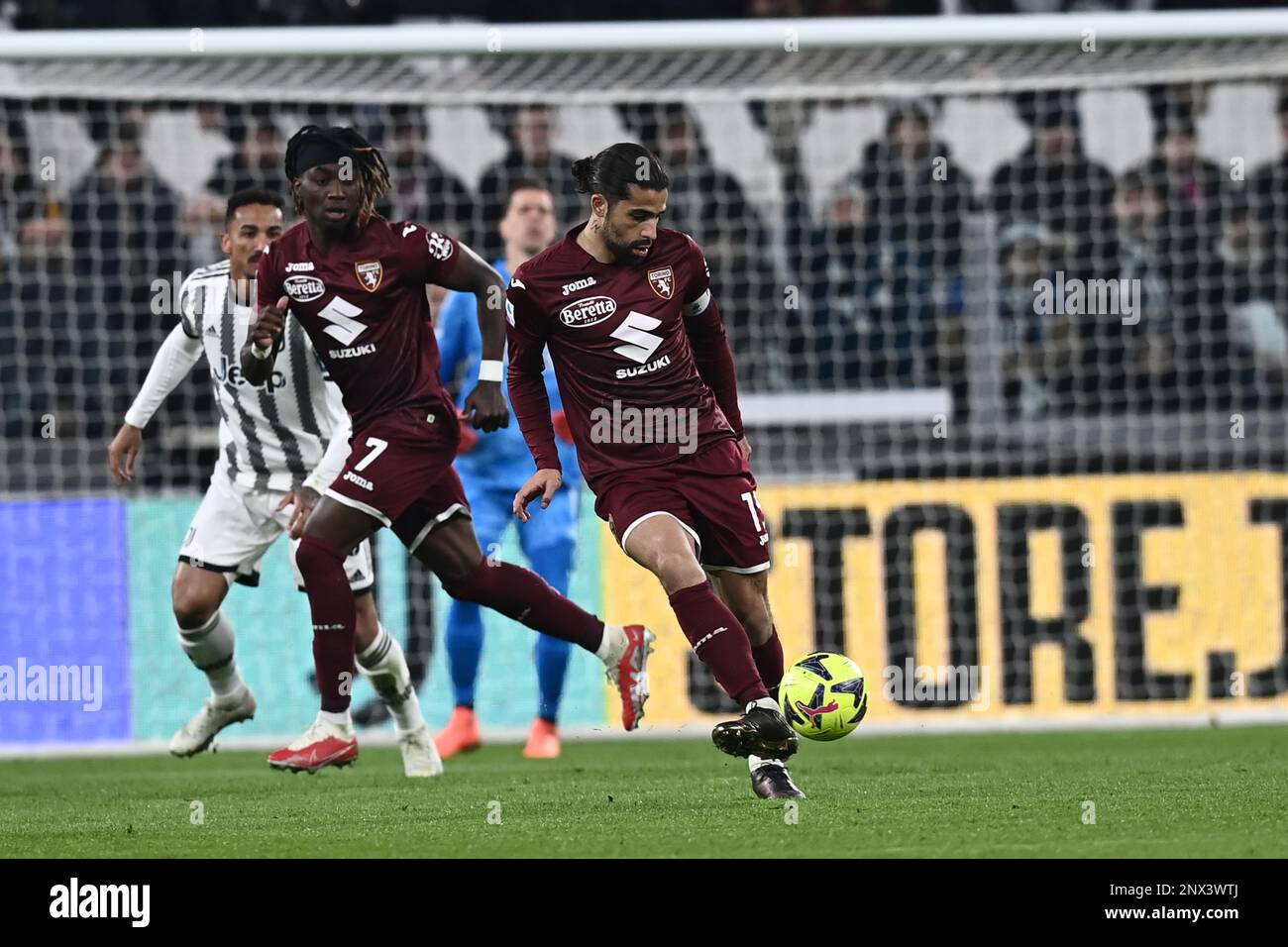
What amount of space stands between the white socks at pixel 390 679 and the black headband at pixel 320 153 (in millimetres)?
1678

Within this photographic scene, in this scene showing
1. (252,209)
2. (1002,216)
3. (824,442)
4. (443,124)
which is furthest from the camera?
(443,124)

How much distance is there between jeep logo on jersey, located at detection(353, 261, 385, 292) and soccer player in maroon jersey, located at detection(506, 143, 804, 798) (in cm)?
65

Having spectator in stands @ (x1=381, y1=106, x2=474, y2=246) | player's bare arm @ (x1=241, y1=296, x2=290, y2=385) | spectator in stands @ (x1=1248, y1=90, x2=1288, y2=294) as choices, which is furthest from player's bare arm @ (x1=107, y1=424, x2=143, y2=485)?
spectator in stands @ (x1=1248, y1=90, x2=1288, y2=294)

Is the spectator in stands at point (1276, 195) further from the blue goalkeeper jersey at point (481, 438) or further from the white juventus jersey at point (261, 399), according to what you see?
the white juventus jersey at point (261, 399)

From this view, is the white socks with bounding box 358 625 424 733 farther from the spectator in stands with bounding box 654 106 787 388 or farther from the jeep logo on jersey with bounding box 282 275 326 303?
the spectator in stands with bounding box 654 106 787 388

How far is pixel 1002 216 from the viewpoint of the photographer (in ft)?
35.2

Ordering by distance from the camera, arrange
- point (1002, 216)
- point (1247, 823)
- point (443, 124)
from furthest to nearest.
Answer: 1. point (443, 124)
2. point (1002, 216)
3. point (1247, 823)

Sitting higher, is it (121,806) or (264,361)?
(264,361)

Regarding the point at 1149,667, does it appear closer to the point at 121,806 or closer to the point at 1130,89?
the point at 1130,89

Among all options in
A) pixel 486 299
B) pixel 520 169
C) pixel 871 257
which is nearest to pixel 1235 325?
pixel 871 257

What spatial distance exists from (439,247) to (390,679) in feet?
5.07

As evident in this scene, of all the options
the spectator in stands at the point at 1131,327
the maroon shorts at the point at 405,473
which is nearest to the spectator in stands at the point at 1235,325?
the spectator in stands at the point at 1131,327
